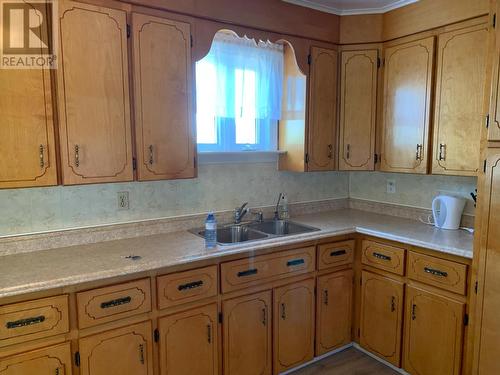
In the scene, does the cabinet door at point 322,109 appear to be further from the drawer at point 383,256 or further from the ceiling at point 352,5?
the drawer at point 383,256

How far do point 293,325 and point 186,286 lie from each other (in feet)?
2.87

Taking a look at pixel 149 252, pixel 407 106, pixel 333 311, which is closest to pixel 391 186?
pixel 407 106

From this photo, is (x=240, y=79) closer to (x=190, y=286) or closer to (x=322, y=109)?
(x=322, y=109)

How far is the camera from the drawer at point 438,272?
2.02m

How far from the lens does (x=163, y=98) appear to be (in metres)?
2.06

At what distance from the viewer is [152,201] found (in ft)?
7.83

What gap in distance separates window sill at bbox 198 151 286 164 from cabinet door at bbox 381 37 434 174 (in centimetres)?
82

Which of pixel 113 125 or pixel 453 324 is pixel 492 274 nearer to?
pixel 453 324

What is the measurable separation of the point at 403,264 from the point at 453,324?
0.42 m

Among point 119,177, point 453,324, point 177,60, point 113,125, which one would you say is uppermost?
point 177,60

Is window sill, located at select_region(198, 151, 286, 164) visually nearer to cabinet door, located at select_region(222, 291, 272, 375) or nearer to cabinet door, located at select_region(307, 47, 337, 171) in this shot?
cabinet door, located at select_region(307, 47, 337, 171)

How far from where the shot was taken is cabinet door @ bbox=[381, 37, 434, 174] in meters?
2.43

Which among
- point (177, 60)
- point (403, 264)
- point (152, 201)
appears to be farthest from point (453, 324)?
point (177, 60)

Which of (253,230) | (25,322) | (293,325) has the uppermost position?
(253,230)
